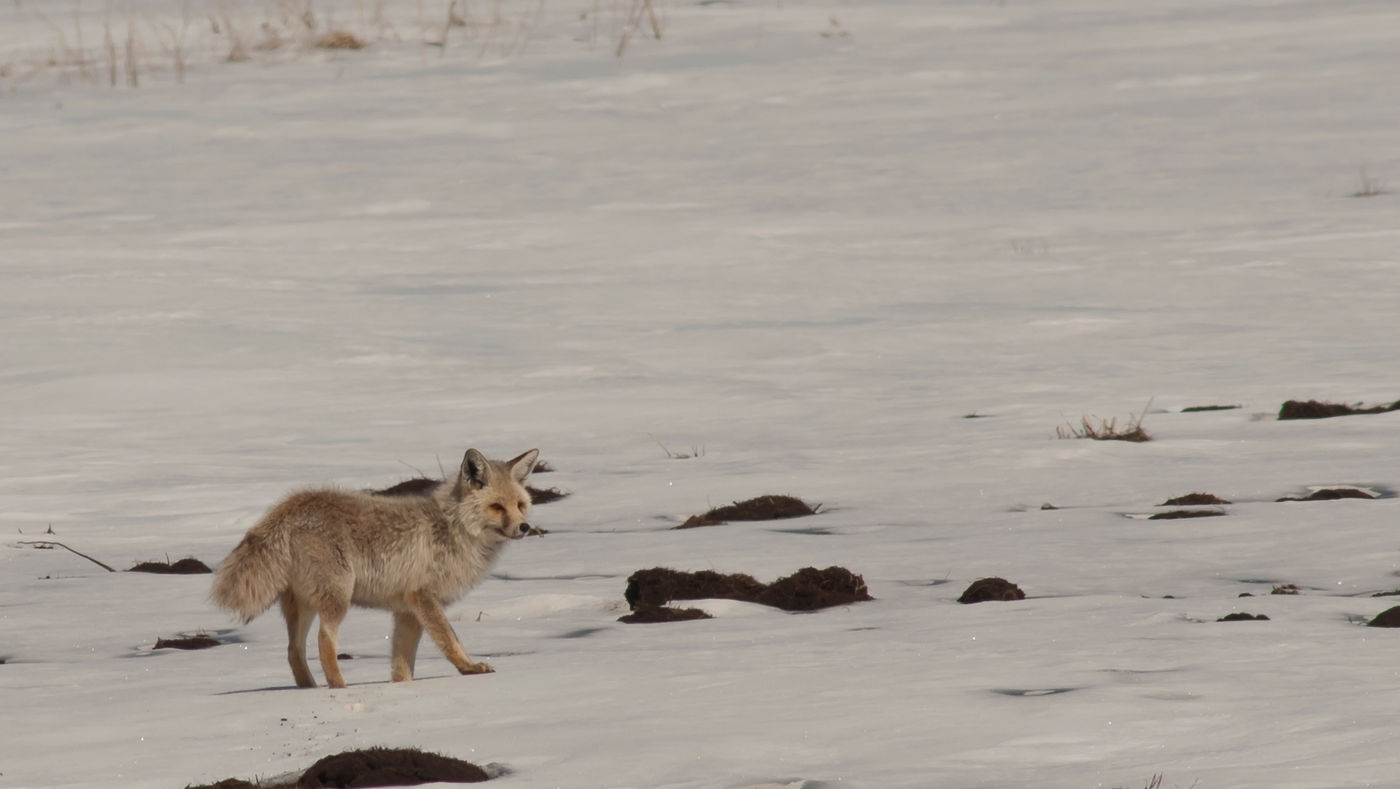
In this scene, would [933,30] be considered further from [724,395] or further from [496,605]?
[496,605]

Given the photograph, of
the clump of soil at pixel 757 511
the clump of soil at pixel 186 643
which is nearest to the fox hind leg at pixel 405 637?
the clump of soil at pixel 186 643

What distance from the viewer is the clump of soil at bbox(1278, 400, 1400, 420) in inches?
424

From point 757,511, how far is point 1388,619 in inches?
142

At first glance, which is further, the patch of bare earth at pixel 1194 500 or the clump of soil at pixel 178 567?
the patch of bare earth at pixel 1194 500

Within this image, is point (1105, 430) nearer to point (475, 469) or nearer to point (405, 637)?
point (475, 469)

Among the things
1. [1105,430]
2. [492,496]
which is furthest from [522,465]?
[1105,430]

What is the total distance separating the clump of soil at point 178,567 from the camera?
8109 mm

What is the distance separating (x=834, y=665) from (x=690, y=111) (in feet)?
58.7

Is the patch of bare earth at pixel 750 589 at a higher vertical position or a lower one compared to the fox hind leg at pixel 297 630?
lower

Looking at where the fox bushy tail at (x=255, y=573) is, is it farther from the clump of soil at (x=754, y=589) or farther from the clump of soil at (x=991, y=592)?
the clump of soil at (x=991, y=592)

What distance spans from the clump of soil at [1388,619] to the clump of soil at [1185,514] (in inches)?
91.4

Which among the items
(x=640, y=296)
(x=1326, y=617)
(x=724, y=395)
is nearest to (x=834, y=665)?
(x=1326, y=617)

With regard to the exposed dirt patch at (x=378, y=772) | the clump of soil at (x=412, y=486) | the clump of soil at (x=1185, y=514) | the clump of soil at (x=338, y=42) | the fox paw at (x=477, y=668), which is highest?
the clump of soil at (x=338, y=42)

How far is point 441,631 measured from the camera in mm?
6223
